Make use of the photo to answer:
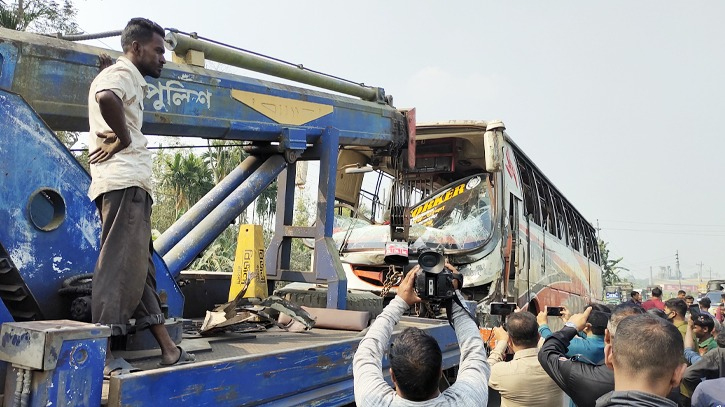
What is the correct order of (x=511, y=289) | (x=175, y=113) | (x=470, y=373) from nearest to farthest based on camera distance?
(x=470, y=373)
(x=175, y=113)
(x=511, y=289)

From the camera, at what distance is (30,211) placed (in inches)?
85.7

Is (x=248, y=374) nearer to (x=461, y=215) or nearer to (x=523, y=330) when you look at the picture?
(x=523, y=330)

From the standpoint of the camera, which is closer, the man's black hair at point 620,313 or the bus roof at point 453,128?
the man's black hair at point 620,313

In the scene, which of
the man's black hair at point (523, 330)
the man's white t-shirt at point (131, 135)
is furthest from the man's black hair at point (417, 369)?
the man's black hair at point (523, 330)

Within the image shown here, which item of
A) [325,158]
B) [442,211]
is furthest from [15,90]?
[442,211]

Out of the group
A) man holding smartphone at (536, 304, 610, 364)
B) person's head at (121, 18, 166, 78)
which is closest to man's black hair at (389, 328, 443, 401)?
person's head at (121, 18, 166, 78)

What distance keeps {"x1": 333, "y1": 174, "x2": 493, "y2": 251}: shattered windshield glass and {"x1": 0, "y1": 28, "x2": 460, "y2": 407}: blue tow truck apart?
2.48 m

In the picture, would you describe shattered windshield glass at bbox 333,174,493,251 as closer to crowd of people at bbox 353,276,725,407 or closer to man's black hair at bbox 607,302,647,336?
crowd of people at bbox 353,276,725,407

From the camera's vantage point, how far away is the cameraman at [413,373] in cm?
167

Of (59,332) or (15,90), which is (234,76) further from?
(59,332)

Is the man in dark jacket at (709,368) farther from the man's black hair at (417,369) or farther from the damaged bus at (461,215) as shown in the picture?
the damaged bus at (461,215)

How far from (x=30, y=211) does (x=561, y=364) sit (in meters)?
2.11

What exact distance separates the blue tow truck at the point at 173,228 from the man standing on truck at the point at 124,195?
0.15 m

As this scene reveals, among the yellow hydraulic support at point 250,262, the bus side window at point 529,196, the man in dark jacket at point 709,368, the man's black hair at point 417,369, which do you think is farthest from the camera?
the bus side window at point 529,196
